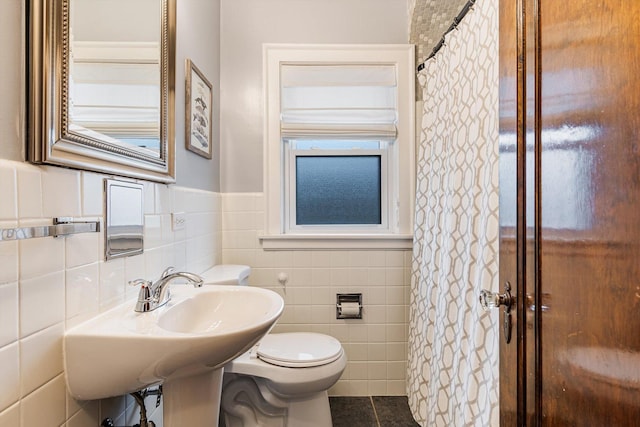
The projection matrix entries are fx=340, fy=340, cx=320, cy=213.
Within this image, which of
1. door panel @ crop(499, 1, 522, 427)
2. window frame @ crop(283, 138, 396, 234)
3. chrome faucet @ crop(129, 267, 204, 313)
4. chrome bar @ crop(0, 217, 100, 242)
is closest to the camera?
chrome bar @ crop(0, 217, 100, 242)

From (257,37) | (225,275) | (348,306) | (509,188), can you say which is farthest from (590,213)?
(257,37)

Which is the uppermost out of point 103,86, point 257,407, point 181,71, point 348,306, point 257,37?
point 257,37

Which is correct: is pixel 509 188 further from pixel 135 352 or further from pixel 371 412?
pixel 371 412

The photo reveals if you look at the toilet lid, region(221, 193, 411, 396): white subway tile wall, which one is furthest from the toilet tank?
the toilet lid

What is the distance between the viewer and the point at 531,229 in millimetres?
670

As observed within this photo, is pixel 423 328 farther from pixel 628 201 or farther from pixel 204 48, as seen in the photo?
pixel 204 48

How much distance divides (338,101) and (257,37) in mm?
607

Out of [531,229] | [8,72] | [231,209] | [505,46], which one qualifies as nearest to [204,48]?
[231,209]

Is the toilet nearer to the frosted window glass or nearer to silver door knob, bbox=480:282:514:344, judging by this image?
the frosted window glass

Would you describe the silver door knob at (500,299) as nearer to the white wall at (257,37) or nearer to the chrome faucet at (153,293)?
the chrome faucet at (153,293)

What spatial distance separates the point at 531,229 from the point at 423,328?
46.9 inches

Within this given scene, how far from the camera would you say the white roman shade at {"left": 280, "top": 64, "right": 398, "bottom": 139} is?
203 cm

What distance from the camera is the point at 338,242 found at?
1984 mm

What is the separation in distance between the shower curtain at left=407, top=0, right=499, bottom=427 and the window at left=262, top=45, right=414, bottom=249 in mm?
241
